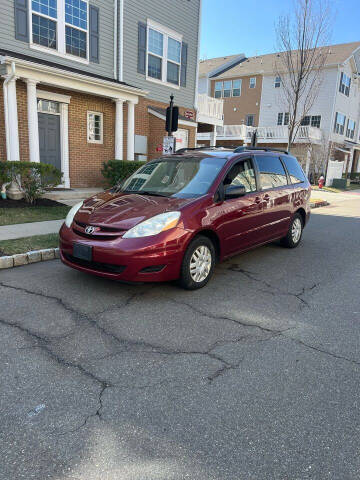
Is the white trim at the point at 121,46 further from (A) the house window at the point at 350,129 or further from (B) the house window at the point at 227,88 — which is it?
(A) the house window at the point at 350,129

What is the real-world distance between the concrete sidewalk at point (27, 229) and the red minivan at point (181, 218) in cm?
203

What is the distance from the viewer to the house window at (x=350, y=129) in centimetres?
3494

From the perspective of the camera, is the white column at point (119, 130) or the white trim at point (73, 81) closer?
the white trim at point (73, 81)

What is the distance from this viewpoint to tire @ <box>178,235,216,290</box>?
4609 mm

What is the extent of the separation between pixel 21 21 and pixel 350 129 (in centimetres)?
3256

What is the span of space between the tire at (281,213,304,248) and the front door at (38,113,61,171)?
845 centimetres

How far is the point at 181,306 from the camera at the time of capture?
14.2ft

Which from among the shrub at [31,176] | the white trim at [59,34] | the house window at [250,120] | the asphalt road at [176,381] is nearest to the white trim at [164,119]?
the white trim at [59,34]

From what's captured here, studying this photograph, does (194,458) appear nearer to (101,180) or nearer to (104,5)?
(101,180)

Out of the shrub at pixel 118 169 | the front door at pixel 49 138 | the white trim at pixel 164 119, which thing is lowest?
the shrub at pixel 118 169

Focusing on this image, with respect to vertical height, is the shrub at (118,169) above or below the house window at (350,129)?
below

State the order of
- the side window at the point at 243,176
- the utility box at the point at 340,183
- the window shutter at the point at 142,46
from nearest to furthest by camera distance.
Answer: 1. the side window at the point at 243,176
2. the window shutter at the point at 142,46
3. the utility box at the point at 340,183

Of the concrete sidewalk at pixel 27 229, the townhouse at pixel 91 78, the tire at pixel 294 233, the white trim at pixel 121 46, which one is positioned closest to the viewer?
the concrete sidewalk at pixel 27 229

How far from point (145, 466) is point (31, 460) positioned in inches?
25.2
